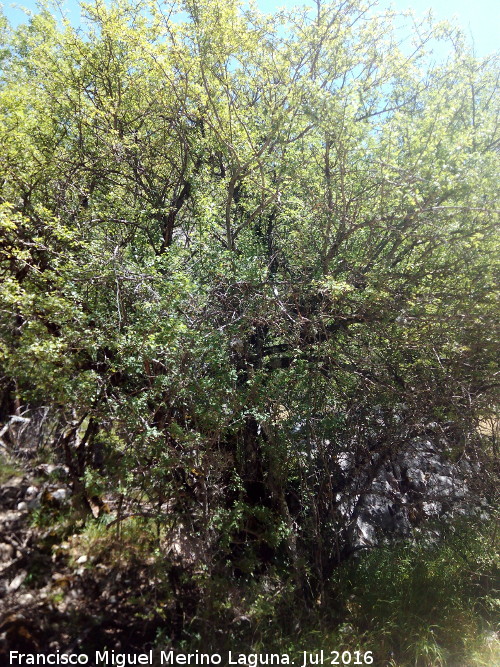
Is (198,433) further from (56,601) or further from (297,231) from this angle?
(297,231)

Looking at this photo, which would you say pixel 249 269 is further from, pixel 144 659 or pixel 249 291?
pixel 144 659

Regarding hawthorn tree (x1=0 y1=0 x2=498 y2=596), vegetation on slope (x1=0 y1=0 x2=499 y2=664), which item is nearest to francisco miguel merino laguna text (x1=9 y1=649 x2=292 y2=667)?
vegetation on slope (x1=0 y1=0 x2=499 y2=664)

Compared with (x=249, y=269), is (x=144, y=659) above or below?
below

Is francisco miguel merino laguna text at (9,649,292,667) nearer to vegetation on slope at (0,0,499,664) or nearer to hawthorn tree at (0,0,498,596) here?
vegetation on slope at (0,0,499,664)

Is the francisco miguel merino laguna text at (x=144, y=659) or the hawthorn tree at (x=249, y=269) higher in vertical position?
the hawthorn tree at (x=249, y=269)

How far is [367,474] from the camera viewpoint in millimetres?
5242

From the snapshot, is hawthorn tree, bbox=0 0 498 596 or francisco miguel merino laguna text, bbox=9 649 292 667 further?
hawthorn tree, bbox=0 0 498 596

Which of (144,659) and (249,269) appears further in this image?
(249,269)

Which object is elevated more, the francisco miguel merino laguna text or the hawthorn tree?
the hawthorn tree

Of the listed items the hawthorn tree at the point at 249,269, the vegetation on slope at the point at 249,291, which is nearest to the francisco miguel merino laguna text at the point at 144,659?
the vegetation on slope at the point at 249,291

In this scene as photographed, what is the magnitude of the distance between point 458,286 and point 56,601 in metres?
4.36

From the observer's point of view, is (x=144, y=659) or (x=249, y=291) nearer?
(x=144, y=659)

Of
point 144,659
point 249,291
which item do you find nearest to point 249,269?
point 249,291

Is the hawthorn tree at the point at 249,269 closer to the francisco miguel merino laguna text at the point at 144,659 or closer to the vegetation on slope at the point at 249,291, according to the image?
the vegetation on slope at the point at 249,291
